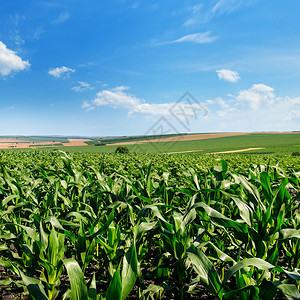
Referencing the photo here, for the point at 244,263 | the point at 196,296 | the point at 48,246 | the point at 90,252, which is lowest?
the point at 196,296

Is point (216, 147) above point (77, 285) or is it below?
below

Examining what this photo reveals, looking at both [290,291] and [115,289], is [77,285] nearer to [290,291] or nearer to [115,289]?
[115,289]

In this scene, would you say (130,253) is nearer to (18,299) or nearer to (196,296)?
(196,296)

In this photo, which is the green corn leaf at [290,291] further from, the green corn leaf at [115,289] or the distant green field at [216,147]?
the distant green field at [216,147]

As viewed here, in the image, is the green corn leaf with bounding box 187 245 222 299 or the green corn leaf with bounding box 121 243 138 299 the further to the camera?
the green corn leaf with bounding box 187 245 222 299

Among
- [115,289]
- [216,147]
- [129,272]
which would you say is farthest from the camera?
[216,147]

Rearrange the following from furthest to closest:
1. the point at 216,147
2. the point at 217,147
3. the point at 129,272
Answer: the point at 216,147 → the point at 217,147 → the point at 129,272

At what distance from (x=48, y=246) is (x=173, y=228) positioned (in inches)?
41.0

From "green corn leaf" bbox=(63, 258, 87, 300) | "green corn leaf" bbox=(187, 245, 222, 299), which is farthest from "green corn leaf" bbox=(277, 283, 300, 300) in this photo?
"green corn leaf" bbox=(63, 258, 87, 300)

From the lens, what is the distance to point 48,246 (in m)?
1.68

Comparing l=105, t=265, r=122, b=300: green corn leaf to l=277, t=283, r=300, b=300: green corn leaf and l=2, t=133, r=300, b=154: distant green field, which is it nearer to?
l=277, t=283, r=300, b=300: green corn leaf

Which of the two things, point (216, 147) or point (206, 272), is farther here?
point (216, 147)

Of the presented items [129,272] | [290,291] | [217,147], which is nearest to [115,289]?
[129,272]

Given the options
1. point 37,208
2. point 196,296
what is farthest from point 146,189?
point 37,208
